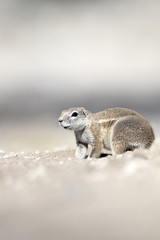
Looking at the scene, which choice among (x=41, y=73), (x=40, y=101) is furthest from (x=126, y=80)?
(x=40, y=101)

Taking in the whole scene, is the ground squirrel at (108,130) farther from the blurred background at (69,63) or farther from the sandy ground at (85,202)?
the blurred background at (69,63)

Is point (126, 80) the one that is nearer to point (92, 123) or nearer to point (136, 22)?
point (136, 22)

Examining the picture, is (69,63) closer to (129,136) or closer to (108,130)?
(108,130)

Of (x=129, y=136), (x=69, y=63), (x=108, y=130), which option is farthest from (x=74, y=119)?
(x=69, y=63)

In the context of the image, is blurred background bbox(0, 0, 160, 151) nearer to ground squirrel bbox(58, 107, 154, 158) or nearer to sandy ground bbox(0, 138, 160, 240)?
ground squirrel bbox(58, 107, 154, 158)

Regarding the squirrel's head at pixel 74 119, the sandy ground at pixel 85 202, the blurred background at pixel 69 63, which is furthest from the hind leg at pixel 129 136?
the blurred background at pixel 69 63
